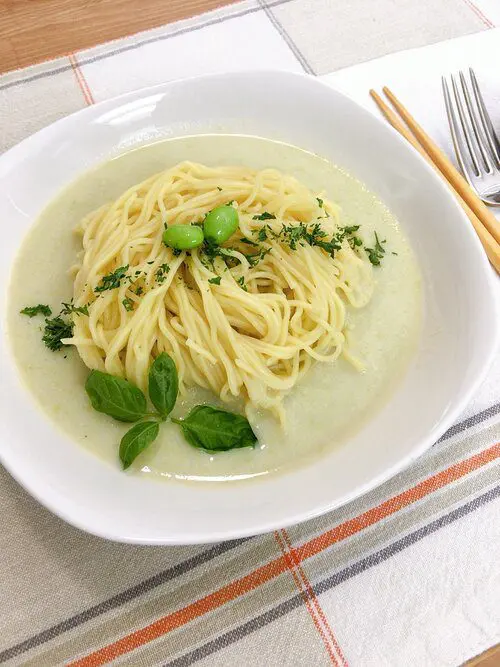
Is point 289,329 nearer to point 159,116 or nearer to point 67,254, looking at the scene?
point 67,254

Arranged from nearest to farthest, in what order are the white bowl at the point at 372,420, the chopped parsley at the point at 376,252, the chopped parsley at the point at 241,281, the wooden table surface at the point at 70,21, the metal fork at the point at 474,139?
the white bowl at the point at 372,420, the chopped parsley at the point at 241,281, the chopped parsley at the point at 376,252, the metal fork at the point at 474,139, the wooden table surface at the point at 70,21

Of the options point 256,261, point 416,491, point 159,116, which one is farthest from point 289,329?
point 159,116

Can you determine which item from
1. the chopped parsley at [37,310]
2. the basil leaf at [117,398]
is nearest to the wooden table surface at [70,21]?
the chopped parsley at [37,310]

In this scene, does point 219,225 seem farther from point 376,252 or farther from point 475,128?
point 475,128

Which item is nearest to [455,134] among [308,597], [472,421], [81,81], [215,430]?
[472,421]

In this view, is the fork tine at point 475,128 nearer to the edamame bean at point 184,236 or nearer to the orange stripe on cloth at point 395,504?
the orange stripe on cloth at point 395,504

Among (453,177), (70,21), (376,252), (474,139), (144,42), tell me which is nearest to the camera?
(376,252)

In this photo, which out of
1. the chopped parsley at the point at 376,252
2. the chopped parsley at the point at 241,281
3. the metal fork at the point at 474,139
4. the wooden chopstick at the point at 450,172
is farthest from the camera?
the metal fork at the point at 474,139
